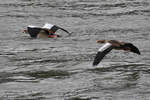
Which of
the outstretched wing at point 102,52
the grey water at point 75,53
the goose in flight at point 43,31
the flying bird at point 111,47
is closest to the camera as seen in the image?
the grey water at point 75,53

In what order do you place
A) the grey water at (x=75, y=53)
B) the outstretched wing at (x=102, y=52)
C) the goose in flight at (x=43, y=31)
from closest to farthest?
the grey water at (x=75, y=53) < the outstretched wing at (x=102, y=52) < the goose in flight at (x=43, y=31)

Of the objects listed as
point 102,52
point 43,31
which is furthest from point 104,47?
point 43,31

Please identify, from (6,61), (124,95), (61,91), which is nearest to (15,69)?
(6,61)

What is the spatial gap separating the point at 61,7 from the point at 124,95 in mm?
16191

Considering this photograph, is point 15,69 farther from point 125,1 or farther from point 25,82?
point 125,1

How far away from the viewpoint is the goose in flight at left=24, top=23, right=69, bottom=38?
915 inches

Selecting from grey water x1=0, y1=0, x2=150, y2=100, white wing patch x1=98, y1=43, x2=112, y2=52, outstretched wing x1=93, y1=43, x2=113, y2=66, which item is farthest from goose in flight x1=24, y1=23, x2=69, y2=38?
outstretched wing x1=93, y1=43, x2=113, y2=66

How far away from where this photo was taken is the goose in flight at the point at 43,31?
2323 centimetres

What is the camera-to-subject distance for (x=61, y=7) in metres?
31.5

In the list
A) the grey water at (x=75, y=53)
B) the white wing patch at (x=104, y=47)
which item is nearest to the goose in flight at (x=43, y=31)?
the grey water at (x=75, y=53)

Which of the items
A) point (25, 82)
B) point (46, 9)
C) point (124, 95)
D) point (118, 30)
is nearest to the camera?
point (124, 95)

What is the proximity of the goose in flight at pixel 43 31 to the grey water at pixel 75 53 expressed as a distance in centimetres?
24

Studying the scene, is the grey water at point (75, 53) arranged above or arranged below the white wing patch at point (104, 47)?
below

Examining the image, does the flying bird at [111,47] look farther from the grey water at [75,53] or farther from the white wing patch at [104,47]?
the grey water at [75,53]
